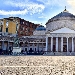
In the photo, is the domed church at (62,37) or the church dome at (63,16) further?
the church dome at (63,16)

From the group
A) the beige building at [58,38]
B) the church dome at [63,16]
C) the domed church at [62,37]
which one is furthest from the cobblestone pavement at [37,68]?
the church dome at [63,16]

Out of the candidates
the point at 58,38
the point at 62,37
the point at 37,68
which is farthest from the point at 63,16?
the point at 37,68

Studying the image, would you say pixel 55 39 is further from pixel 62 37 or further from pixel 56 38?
pixel 62 37

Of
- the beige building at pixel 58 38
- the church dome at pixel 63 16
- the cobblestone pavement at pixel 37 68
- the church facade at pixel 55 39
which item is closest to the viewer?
the cobblestone pavement at pixel 37 68

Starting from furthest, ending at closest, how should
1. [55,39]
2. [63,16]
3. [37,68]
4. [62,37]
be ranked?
[63,16] → [55,39] → [62,37] → [37,68]

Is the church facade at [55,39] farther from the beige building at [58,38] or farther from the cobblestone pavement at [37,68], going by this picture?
the cobblestone pavement at [37,68]

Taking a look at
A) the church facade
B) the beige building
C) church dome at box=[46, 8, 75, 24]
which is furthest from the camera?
church dome at box=[46, 8, 75, 24]

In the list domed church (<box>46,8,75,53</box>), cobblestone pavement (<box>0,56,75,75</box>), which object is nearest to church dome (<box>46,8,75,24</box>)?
domed church (<box>46,8,75,53</box>)

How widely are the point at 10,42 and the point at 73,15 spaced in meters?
21.5

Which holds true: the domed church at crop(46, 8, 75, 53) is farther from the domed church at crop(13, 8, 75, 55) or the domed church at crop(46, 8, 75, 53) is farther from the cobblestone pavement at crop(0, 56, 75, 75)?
the cobblestone pavement at crop(0, 56, 75, 75)

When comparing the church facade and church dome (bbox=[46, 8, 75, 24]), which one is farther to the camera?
church dome (bbox=[46, 8, 75, 24])

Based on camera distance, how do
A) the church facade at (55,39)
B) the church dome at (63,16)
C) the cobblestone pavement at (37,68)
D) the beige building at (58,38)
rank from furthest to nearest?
the church dome at (63,16)
the church facade at (55,39)
the beige building at (58,38)
the cobblestone pavement at (37,68)

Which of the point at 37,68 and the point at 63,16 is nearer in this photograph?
the point at 37,68

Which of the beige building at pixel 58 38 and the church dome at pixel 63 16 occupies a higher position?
the church dome at pixel 63 16
